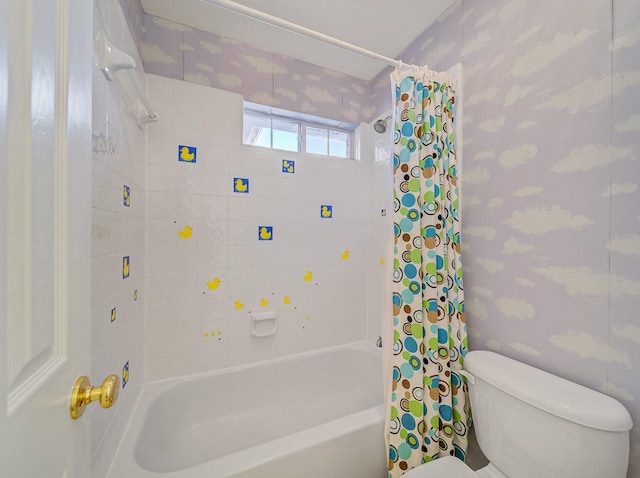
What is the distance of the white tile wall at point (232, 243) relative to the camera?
147cm

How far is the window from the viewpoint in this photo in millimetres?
1774

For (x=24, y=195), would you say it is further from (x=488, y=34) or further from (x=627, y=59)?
(x=488, y=34)

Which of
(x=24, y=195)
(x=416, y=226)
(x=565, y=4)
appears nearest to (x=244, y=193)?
(x=416, y=226)

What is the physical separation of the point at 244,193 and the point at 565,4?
1657mm

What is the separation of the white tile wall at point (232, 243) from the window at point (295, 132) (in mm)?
147

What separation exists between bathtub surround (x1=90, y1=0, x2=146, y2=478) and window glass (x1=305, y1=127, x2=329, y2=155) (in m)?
1.05

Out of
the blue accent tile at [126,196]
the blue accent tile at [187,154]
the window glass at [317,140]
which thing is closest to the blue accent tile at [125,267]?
the blue accent tile at [126,196]

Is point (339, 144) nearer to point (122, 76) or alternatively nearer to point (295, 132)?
point (295, 132)

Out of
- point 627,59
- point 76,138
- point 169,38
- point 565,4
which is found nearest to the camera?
point 76,138

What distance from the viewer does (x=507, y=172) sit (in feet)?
3.59

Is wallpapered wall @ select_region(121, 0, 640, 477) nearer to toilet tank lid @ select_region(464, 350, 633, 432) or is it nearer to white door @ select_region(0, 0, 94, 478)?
toilet tank lid @ select_region(464, 350, 633, 432)

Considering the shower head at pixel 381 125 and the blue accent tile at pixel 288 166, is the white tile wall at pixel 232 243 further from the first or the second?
the shower head at pixel 381 125

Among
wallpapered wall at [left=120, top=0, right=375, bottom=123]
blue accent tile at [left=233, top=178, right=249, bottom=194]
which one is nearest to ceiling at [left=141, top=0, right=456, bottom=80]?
wallpapered wall at [left=120, top=0, right=375, bottom=123]

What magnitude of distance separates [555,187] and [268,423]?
187 centimetres
